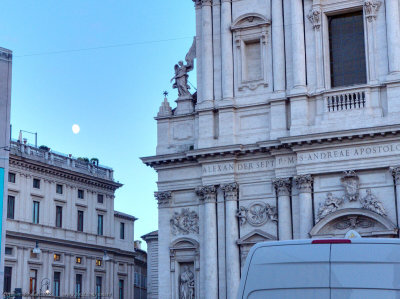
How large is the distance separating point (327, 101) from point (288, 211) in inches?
168

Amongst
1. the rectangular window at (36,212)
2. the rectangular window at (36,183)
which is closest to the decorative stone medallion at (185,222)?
the rectangular window at (36,212)

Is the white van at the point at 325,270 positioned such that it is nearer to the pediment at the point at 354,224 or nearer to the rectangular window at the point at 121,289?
the pediment at the point at 354,224

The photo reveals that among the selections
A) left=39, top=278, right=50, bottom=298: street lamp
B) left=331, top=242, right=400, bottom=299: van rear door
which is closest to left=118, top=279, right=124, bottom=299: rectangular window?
left=39, top=278, right=50, bottom=298: street lamp

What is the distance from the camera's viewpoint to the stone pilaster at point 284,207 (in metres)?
29.0

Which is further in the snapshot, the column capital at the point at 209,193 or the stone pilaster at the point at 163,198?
the stone pilaster at the point at 163,198

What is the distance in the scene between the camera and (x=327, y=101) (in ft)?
95.8

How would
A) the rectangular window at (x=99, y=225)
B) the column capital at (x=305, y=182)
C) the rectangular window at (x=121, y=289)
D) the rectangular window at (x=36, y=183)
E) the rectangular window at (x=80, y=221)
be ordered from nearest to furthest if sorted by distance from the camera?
1. the column capital at (x=305, y=182)
2. the rectangular window at (x=36, y=183)
3. the rectangular window at (x=80, y=221)
4. the rectangular window at (x=99, y=225)
5. the rectangular window at (x=121, y=289)

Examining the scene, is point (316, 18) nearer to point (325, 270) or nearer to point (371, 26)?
point (371, 26)

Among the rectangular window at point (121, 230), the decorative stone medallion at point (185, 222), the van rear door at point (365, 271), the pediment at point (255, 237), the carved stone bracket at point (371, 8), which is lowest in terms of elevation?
the van rear door at point (365, 271)

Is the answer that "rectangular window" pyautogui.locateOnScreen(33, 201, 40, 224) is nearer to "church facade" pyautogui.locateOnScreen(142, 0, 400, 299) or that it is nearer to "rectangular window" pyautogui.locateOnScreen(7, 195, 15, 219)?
"rectangular window" pyautogui.locateOnScreen(7, 195, 15, 219)

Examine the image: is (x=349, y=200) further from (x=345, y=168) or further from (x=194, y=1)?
(x=194, y=1)

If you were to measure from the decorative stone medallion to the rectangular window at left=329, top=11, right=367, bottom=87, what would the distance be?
7.42 metres

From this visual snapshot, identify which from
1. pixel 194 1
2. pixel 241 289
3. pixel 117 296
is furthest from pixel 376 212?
pixel 117 296

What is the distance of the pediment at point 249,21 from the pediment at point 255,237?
317 inches
